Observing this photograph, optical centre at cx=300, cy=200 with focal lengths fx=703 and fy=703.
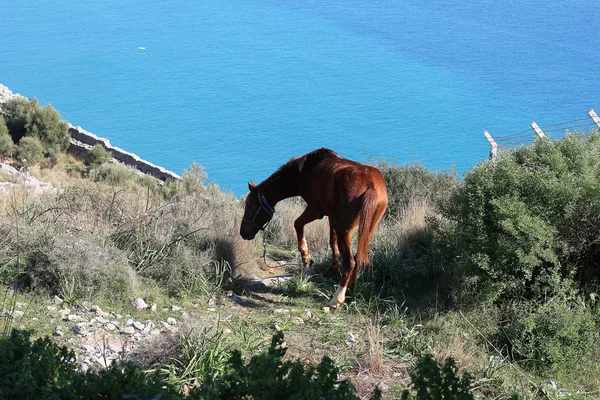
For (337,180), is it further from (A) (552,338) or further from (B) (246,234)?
(A) (552,338)

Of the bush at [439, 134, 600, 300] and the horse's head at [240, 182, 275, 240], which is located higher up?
the horse's head at [240, 182, 275, 240]

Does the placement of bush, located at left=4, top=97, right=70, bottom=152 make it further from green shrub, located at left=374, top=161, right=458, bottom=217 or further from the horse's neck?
the horse's neck

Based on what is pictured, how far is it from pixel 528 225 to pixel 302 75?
29.2 m

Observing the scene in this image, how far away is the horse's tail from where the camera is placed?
745 cm

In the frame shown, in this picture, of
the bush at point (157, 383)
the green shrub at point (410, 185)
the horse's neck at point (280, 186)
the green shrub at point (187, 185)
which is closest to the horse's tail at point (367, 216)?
the horse's neck at point (280, 186)

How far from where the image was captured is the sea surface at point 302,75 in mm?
29594

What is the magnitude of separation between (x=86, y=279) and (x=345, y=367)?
113 inches

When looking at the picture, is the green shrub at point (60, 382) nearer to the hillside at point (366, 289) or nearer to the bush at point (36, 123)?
the hillside at point (366, 289)

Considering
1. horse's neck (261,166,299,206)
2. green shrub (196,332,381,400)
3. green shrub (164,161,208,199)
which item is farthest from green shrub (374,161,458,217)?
green shrub (196,332,381,400)

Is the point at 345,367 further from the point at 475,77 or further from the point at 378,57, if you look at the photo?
the point at 378,57

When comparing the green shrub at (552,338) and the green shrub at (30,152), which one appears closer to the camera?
the green shrub at (552,338)

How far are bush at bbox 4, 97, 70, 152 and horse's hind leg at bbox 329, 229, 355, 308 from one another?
857 inches

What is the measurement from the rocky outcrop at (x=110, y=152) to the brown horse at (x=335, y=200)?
1638cm

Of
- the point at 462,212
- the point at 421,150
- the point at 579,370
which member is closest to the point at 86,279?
the point at 462,212
